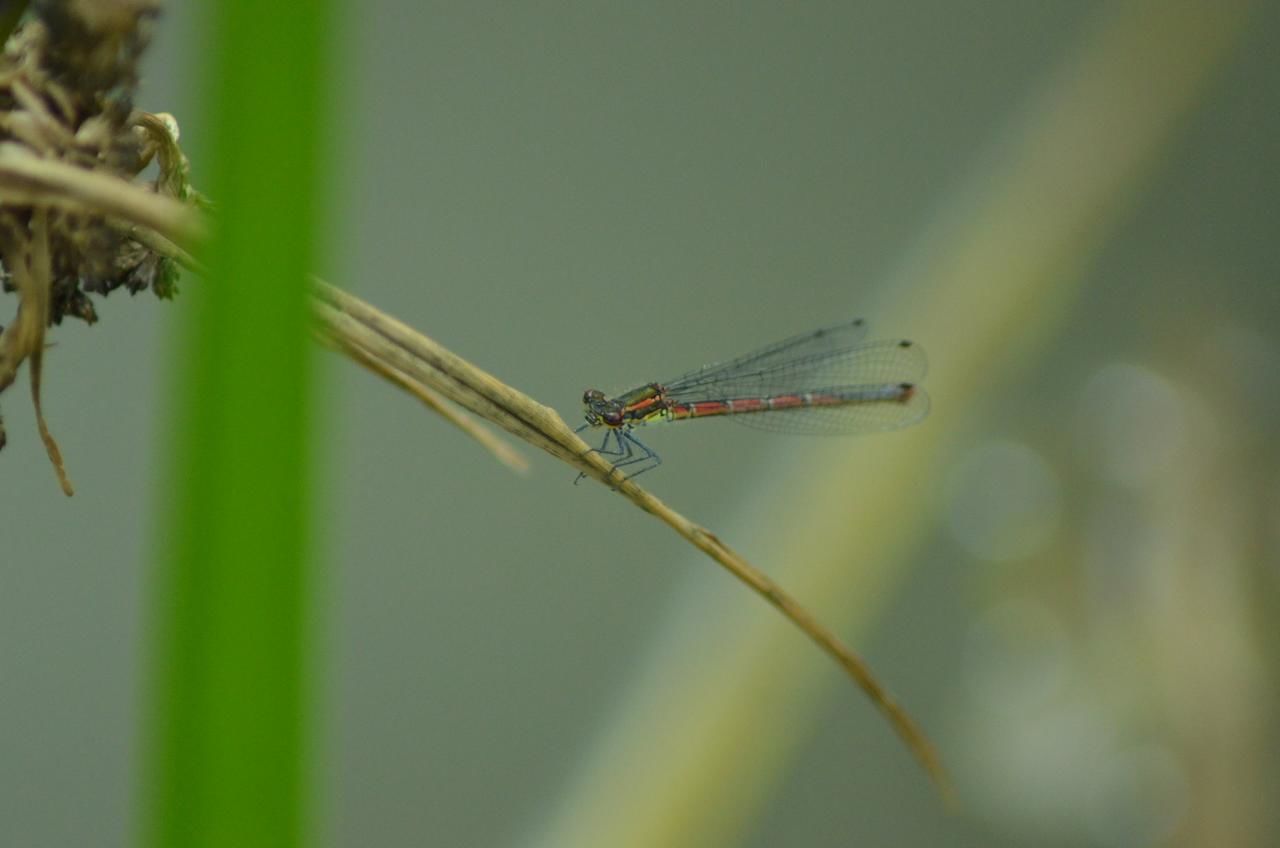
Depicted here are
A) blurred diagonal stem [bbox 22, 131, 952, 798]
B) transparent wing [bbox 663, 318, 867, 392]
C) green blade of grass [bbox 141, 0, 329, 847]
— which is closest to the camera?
green blade of grass [bbox 141, 0, 329, 847]

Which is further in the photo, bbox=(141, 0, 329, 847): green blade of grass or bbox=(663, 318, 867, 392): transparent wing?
bbox=(663, 318, 867, 392): transparent wing

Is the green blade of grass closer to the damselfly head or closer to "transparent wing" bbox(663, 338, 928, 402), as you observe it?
the damselfly head

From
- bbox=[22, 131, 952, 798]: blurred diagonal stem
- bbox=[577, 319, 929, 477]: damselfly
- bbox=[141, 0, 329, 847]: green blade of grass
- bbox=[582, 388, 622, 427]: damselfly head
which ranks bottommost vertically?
bbox=[141, 0, 329, 847]: green blade of grass

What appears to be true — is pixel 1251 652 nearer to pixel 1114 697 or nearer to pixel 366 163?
pixel 1114 697

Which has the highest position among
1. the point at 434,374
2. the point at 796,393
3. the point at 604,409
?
the point at 796,393

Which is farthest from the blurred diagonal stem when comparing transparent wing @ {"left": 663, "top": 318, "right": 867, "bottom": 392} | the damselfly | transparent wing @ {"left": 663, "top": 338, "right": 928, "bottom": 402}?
transparent wing @ {"left": 663, "top": 338, "right": 928, "bottom": 402}

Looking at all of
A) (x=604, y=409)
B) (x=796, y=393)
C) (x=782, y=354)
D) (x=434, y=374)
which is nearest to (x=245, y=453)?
(x=434, y=374)

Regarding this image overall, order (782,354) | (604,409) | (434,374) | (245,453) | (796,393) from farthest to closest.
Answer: (782,354), (796,393), (604,409), (434,374), (245,453)

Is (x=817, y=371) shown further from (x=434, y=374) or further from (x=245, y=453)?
(x=245, y=453)
